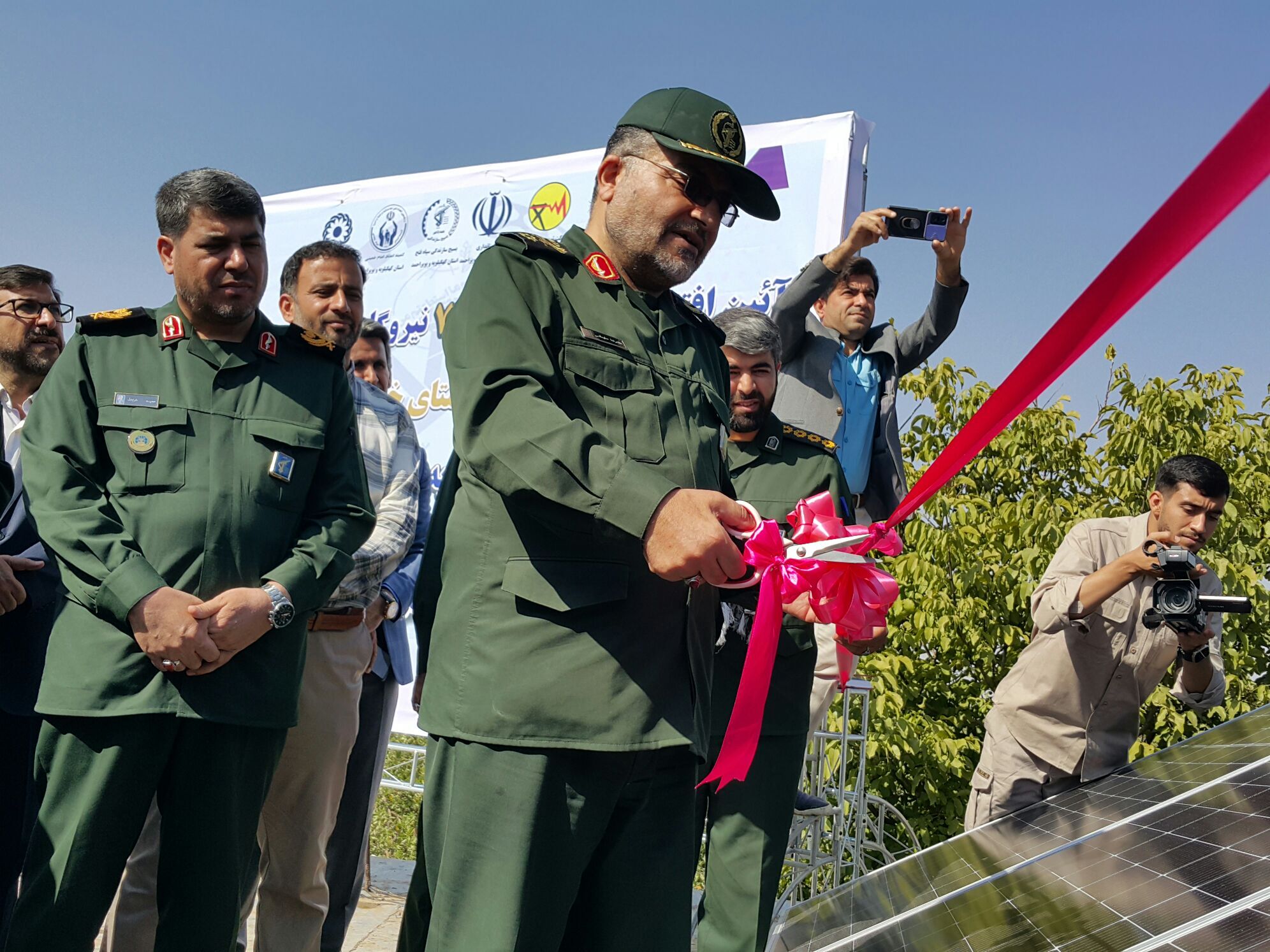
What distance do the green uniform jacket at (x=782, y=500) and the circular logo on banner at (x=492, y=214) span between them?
3.95 metres

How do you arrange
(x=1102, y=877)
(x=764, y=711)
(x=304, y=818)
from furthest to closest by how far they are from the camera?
(x=304, y=818) → (x=764, y=711) → (x=1102, y=877)

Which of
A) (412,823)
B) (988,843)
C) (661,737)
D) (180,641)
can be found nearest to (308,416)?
(180,641)

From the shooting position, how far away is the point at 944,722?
7.93m

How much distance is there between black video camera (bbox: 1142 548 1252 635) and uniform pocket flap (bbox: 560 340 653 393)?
2.82 meters

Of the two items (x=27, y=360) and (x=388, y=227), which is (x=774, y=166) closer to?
(x=388, y=227)

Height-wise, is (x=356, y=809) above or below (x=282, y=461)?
below

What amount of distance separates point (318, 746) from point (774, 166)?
3815 millimetres

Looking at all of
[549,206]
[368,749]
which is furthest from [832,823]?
[549,206]

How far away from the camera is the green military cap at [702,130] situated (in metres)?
2.10

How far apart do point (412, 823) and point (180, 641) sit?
7946mm

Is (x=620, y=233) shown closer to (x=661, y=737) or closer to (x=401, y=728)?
(x=661, y=737)

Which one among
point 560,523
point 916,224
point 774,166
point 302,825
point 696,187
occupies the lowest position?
point 302,825

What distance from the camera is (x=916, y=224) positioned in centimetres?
430

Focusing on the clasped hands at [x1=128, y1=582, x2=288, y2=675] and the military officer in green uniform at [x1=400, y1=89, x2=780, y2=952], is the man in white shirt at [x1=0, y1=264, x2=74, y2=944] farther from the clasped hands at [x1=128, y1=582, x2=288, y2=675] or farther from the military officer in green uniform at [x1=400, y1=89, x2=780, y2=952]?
the military officer in green uniform at [x1=400, y1=89, x2=780, y2=952]
